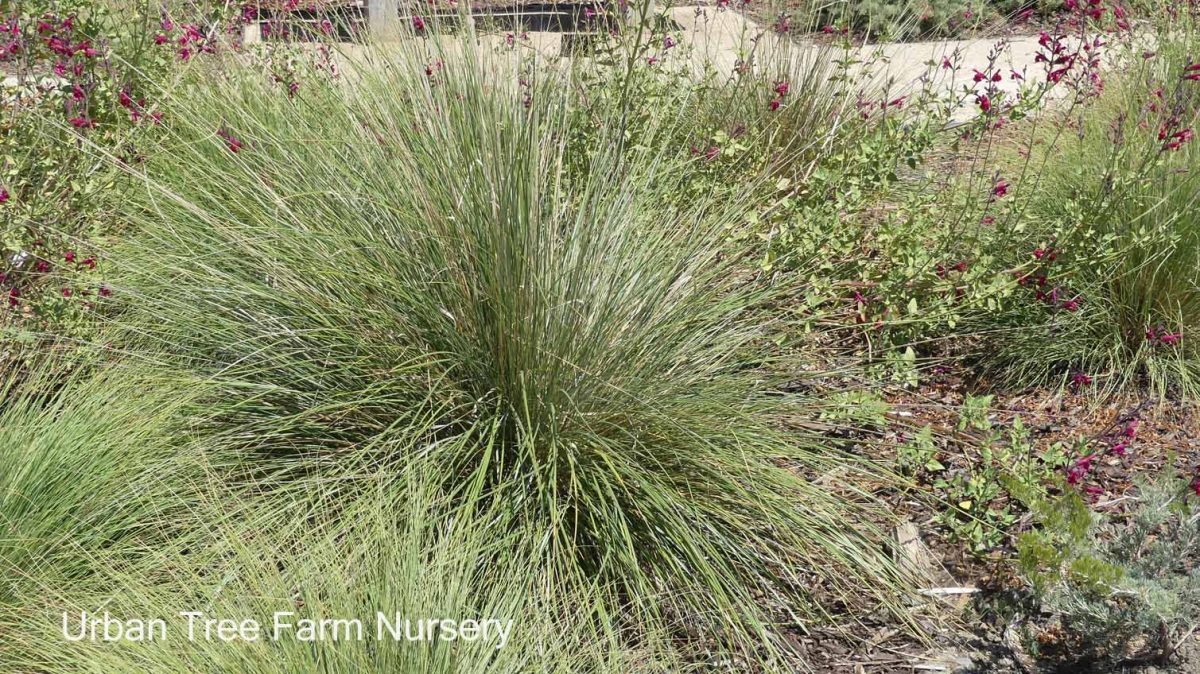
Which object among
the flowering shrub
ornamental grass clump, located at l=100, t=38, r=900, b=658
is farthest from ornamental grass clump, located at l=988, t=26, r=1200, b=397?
the flowering shrub

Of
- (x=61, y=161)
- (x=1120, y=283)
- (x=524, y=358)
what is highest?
(x=61, y=161)

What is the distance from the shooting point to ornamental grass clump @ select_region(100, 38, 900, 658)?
2.56m

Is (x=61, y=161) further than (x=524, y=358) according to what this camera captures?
Yes

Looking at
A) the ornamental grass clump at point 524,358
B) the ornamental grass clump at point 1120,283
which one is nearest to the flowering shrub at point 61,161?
the ornamental grass clump at point 524,358

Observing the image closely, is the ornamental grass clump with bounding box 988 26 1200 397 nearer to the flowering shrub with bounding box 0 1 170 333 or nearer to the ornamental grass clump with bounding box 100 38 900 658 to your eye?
the ornamental grass clump with bounding box 100 38 900 658

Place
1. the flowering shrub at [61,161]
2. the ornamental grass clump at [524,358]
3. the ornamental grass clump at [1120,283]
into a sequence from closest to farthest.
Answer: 1. the ornamental grass clump at [524,358]
2. the flowering shrub at [61,161]
3. the ornamental grass clump at [1120,283]

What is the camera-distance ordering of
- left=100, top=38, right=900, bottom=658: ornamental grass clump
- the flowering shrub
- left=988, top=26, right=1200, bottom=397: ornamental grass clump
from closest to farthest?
left=100, top=38, right=900, bottom=658: ornamental grass clump → the flowering shrub → left=988, top=26, right=1200, bottom=397: ornamental grass clump

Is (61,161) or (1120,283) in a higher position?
(61,161)

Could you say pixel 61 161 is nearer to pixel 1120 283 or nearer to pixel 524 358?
pixel 524 358

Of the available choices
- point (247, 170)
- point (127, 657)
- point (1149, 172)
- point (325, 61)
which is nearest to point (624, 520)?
point (127, 657)

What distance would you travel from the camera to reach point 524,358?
8.57 feet

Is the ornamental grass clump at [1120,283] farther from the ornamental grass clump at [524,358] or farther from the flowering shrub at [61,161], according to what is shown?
the flowering shrub at [61,161]

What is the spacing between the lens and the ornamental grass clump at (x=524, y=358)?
256 centimetres

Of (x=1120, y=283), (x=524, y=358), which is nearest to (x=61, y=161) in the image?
(x=524, y=358)
